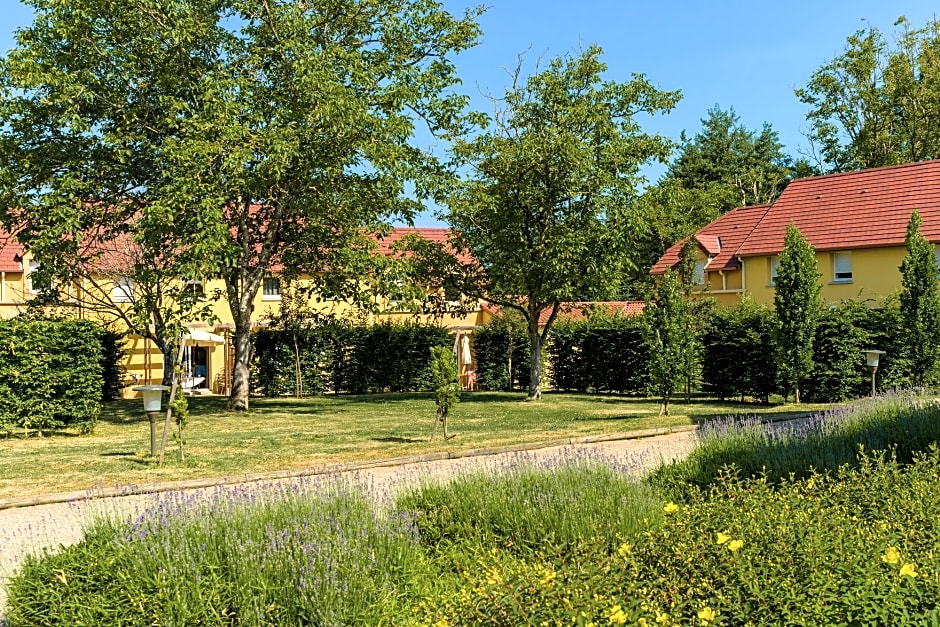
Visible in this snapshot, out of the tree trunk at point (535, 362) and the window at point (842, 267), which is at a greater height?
the window at point (842, 267)

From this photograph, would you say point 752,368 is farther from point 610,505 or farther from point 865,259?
point 610,505

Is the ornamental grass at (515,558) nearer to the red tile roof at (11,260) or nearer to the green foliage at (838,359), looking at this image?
the green foliage at (838,359)

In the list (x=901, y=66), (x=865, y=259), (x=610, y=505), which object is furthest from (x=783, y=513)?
(x=901, y=66)

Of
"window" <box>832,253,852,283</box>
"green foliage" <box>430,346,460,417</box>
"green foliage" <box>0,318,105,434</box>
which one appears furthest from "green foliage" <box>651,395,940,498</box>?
"window" <box>832,253,852,283</box>

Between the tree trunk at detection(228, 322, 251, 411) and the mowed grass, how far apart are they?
60 cm

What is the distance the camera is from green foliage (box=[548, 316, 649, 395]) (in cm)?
2875

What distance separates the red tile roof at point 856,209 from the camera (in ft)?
115

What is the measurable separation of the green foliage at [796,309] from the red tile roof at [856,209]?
1176 centimetres

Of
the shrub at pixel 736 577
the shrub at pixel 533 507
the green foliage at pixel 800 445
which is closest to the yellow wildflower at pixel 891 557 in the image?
the shrub at pixel 736 577

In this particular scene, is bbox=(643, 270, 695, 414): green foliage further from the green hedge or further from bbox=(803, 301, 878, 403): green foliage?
the green hedge

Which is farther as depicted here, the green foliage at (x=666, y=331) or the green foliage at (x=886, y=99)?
the green foliage at (x=886, y=99)

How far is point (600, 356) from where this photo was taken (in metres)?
30.0

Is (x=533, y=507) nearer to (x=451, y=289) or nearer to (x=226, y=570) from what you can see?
(x=226, y=570)

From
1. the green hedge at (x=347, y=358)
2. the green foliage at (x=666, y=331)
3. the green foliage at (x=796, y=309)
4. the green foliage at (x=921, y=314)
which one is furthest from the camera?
the green hedge at (x=347, y=358)
